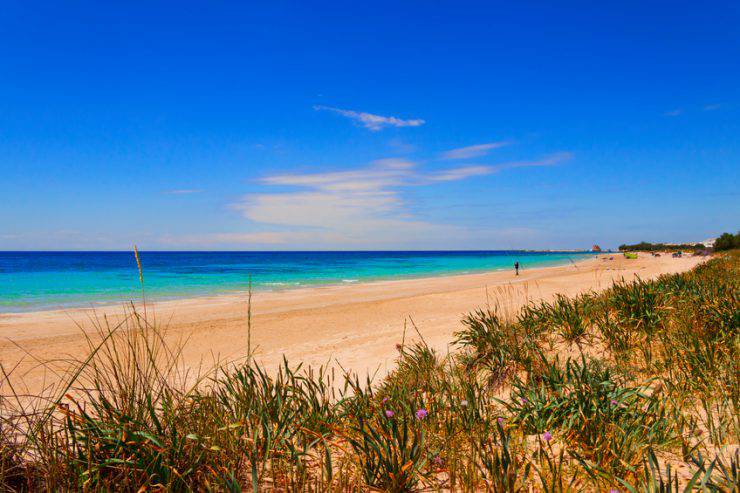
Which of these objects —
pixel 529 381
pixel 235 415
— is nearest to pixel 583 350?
pixel 529 381

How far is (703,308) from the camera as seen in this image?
4984mm

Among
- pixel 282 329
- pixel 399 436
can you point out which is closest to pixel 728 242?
pixel 282 329

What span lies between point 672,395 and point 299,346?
25.4 ft

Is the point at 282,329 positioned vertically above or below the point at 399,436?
below

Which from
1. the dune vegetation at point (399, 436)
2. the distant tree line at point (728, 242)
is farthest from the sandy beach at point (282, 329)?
the distant tree line at point (728, 242)

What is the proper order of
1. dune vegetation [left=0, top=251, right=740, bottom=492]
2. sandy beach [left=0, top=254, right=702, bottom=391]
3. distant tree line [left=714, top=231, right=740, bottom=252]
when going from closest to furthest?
dune vegetation [left=0, top=251, right=740, bottom=492] → sandy beach [left=0, top=254, right=702, bottom=391] → distant tree line [left=714, top=231, right=740, bottom=252]

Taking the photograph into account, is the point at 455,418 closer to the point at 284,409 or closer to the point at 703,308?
the point at 284,409

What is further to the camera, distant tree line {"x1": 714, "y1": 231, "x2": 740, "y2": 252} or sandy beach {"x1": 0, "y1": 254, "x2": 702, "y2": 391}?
distant tree line {"x1": 714, "y1": 231, "x2": 740, "y2": 252}

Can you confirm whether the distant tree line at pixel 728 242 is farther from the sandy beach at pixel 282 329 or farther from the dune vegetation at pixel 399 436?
the dune vegetation at pixel 399 436

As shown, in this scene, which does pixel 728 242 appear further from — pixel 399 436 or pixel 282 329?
pixel 399 436

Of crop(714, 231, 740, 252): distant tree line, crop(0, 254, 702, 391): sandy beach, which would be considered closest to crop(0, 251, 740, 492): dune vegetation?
crop(0, 254, 702, 391): sandy beach

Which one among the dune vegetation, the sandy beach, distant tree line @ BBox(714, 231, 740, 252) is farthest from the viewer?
distant tree line @ BBox(714, 231, 740, 252)

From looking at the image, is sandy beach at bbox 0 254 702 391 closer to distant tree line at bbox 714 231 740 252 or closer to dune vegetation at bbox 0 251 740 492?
dune vegetation at bbox 0 251 740 492

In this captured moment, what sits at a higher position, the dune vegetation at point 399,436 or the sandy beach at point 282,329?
the dune vegetation at point 399,436
